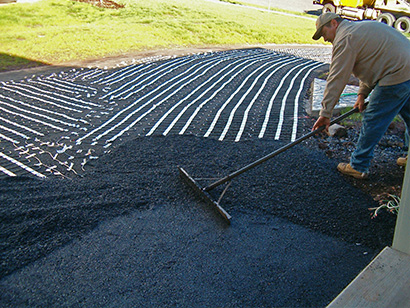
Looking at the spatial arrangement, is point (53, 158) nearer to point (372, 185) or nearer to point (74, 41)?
point (372, 185)

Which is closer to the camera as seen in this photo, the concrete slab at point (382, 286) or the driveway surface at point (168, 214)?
the concrete slab at point (382, 286)

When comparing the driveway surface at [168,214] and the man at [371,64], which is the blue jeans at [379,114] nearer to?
the man at [371,64]

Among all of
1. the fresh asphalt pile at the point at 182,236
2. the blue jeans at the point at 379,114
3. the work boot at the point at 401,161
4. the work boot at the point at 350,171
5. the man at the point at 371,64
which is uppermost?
the man at the point at 371,64

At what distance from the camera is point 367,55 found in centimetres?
296

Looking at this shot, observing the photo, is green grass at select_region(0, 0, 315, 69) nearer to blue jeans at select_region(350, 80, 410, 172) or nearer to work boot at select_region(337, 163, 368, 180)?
work boot at select_region(337, 163, 368, 180)

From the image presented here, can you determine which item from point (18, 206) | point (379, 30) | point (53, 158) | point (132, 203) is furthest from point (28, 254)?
point (379, 30)

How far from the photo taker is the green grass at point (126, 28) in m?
8.73

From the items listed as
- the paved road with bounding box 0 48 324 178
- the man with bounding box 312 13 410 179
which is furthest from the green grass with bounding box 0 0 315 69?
the man with bounding box 312 13 410 179

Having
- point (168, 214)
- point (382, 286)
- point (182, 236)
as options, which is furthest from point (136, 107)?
point (382, 286)

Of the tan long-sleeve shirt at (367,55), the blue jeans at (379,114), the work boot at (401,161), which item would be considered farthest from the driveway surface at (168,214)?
the tan long-sleeve shirt at (367,55)

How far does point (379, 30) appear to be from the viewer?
2.92 metres

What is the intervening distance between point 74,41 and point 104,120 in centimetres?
521

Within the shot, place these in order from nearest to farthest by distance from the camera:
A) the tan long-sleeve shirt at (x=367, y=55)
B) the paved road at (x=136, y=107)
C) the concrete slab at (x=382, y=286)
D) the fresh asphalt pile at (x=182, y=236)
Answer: the concrete slab at (x=382, y=286), the fresh asphalt pile at (x=182, y=236), the tan long-sleeve shirt at (x=367, y=55), the paved road at (x=136, y=107)

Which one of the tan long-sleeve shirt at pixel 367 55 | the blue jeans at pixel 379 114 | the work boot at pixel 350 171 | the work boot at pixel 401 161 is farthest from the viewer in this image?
the work boot at pixel 401 161
